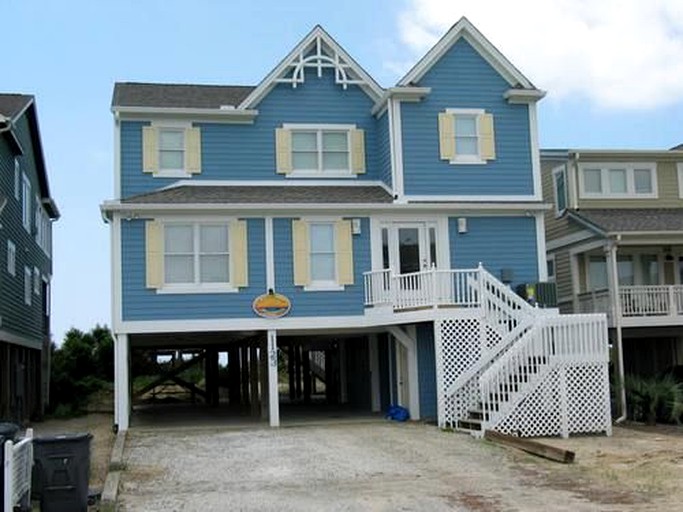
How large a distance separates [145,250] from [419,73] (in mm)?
7880

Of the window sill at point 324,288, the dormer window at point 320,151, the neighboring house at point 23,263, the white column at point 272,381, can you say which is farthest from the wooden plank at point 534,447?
the neighboring house at point 23,263

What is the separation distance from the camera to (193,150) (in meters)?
22.9

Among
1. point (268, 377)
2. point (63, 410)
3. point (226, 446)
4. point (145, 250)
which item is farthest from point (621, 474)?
point (63, 410)

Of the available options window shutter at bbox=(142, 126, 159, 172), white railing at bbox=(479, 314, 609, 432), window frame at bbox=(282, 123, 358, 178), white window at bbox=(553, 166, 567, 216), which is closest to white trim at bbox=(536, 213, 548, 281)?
white railing at bbox=(479, 314, 609, 432)

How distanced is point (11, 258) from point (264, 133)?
7511 mm

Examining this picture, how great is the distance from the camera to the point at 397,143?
2234cm

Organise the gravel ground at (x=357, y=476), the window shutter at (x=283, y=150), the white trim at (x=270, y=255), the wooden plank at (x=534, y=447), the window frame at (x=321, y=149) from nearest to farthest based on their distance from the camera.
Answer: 1. the gravel ground at (x=357, y=476)
2. the wooden plank at (x=534, y=447)
3. the white trim at (x=270, y=255)
4. the window shutter at (x=283, y=150)
5. the window frame at (x=321, y=149)

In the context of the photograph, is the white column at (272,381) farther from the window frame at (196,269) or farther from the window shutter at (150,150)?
the window shutter at (150,150)

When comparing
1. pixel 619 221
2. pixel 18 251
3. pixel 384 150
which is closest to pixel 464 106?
pixel 384 150

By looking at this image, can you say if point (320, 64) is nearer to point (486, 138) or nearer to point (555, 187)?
point (486, 138)

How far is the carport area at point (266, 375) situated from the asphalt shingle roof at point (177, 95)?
589 cm

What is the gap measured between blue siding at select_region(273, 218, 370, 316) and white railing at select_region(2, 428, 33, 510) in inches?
404

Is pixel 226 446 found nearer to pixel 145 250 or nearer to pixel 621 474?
pixel 145 250

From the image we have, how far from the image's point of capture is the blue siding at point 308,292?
2139cm
